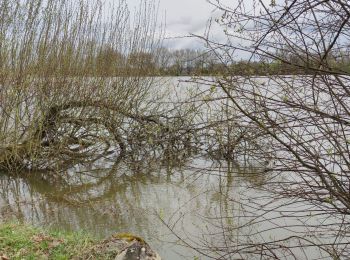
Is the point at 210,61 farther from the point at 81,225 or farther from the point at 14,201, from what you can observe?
the point at 14,201

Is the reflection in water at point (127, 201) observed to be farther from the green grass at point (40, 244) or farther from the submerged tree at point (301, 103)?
the submerged tree at point (301, 103)

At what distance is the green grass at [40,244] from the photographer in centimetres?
447

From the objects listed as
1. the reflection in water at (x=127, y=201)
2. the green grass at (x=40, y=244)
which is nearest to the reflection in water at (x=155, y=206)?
the reflection in water at (x=127, y=201)

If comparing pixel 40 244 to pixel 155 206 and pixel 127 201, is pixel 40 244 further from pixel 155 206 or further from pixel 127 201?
pixel 127 201

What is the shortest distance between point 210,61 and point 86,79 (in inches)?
274

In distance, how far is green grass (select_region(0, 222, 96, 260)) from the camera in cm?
447

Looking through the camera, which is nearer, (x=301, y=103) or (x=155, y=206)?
(x=301, y=103)

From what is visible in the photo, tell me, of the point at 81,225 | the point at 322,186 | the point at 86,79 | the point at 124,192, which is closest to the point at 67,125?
the point at 86,79

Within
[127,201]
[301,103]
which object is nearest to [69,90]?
[127,201]

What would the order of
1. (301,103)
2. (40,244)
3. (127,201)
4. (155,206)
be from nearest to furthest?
(301,103), (40,244), (155,206), (127,201)

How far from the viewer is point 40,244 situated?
4.74m

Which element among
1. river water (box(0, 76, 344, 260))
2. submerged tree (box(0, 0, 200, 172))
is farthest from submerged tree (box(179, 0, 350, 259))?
submerged tree (box(0, 0, 200, 172))

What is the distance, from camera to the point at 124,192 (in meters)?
8.54

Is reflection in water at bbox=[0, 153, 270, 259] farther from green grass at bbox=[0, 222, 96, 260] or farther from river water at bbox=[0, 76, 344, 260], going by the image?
green grass at bbox=[0, 222, 96, 260]
